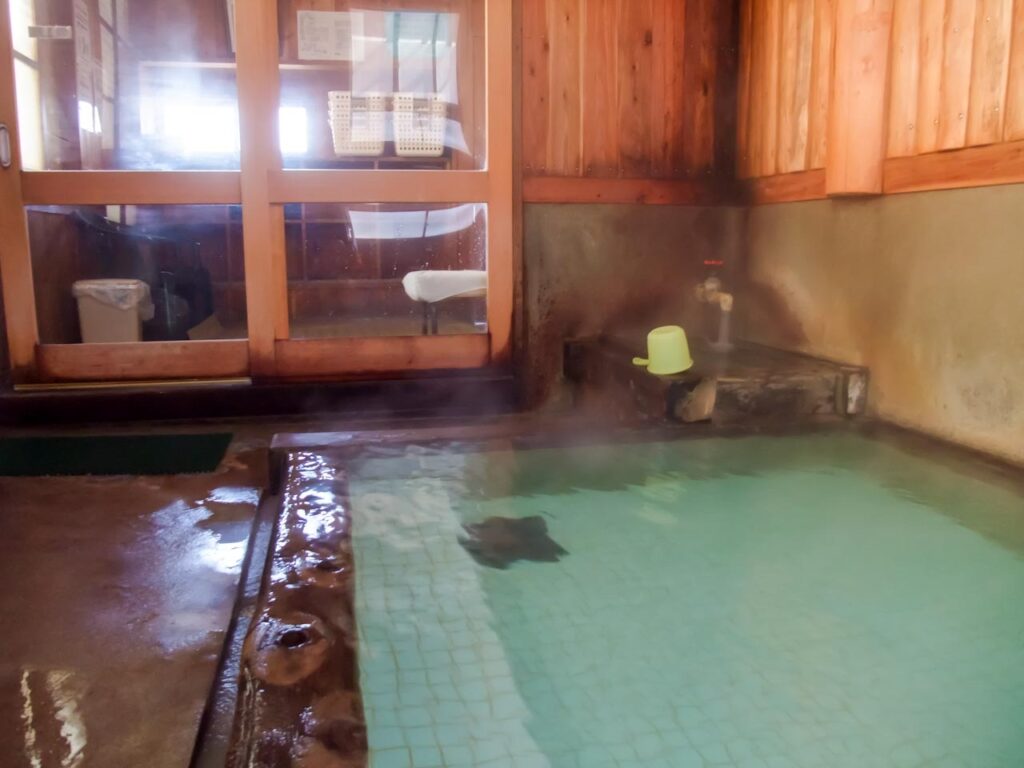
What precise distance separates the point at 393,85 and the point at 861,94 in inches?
92.6

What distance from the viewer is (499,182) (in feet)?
13.2

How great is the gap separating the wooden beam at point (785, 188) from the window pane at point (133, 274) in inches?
105

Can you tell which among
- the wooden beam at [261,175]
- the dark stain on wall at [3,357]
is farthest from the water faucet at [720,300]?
the dark stain on wall at [3,357]

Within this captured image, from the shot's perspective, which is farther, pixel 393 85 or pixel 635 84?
pixel 393 85

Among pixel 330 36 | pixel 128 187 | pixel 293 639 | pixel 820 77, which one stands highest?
pixel 330 36

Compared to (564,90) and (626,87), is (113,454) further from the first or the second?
(626,87)

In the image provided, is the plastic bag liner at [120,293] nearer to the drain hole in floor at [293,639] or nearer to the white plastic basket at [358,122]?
the white plastic basket at [358,122]

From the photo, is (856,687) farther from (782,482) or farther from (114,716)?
(114,716)

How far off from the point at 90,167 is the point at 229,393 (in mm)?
1307

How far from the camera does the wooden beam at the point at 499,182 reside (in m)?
3.93

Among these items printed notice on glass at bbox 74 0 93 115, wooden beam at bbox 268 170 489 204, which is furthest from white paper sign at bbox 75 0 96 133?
wooden beam at bbox 268 170 489 204

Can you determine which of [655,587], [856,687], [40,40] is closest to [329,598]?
[655,587]

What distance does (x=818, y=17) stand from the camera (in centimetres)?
353

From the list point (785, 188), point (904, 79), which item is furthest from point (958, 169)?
point (785, 188)
